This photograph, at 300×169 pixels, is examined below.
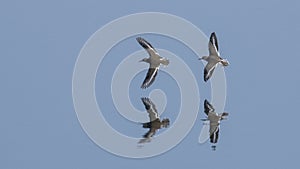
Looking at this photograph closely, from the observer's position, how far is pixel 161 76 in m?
1.11

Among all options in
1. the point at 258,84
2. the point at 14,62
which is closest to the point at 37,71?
the point at 14,62

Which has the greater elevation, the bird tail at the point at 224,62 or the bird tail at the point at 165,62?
the bird tail at the point at 224,62

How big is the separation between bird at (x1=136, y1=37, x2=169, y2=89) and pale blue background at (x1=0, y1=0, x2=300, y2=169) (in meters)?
0.02

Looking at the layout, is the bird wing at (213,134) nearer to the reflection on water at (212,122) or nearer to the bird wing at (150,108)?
the reflection on water at (212,122)

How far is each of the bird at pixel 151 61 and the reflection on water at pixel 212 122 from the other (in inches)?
5.7

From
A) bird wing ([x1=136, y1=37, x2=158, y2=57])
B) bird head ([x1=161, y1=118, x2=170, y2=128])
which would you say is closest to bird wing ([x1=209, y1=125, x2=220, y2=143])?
bird head ([x1=161, y1=118, x2=170, y2=128])

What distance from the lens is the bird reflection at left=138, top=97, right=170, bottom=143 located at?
1108 millimetres

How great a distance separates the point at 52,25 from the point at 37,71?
0.12 metres

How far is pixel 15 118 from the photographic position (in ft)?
3.55

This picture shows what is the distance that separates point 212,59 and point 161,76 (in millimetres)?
134

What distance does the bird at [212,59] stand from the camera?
110 cm

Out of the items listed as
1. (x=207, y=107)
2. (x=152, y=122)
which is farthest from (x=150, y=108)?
(x=207, y=107)

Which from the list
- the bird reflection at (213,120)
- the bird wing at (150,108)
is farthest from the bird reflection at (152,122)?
the bird reflection at (213,120)

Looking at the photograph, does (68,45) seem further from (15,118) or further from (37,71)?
(15,118)
